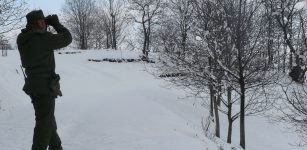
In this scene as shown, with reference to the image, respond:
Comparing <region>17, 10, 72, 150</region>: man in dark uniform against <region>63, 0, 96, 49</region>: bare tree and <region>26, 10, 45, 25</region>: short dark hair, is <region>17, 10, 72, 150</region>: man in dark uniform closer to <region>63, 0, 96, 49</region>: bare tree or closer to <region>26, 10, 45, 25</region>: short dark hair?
<region>26, 10, 45, 25</region>: short dark hair

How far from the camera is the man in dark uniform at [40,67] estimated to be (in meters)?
5.25

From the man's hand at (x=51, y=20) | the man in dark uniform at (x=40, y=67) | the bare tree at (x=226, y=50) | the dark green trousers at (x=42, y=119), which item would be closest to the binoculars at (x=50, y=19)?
the man's hand at (x=51, y=20)

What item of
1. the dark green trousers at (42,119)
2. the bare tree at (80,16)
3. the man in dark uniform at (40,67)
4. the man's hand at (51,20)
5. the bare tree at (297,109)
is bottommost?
the bare tree at (297,109)

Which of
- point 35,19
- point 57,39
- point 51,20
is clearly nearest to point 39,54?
point 57,39

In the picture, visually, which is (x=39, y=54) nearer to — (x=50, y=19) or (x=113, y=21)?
(x=50, y=19)

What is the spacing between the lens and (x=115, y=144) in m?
7.22

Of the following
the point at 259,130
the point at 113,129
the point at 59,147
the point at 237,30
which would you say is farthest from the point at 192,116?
the point at 59,147

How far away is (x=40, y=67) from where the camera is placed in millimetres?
5285

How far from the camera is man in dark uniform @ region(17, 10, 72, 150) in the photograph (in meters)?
5.25

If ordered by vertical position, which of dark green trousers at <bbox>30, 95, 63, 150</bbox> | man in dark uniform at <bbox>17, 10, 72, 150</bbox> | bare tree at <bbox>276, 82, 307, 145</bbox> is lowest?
bare tree at <bbox>276, 82, 307, 145</bbox>

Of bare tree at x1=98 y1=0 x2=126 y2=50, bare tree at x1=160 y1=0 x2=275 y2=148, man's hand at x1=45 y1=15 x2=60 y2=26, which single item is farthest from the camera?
bare tree at x1=98 y1=0 x2=126 y2=50

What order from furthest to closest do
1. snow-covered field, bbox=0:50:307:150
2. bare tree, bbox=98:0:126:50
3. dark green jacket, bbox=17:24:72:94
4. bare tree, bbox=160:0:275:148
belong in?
1. bare tree, bbox=98:0:126:50
2. bare tree, bbox=160:0:275:148
3. snow-covered field, bbox=0:50:307:150
4. dark green jacket, bbox=17:24:72:94

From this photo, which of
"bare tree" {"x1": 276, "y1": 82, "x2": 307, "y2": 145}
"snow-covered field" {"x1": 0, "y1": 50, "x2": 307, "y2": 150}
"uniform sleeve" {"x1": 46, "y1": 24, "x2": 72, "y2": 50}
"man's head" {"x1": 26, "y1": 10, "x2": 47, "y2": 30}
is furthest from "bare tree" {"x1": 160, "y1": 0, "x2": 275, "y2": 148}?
"man's head" {"x1": 26, "y1": 10, "x2": 47, "y2": 30}

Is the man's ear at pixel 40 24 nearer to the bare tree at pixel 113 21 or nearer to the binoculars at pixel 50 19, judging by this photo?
the binoculars at pixel 50 19
